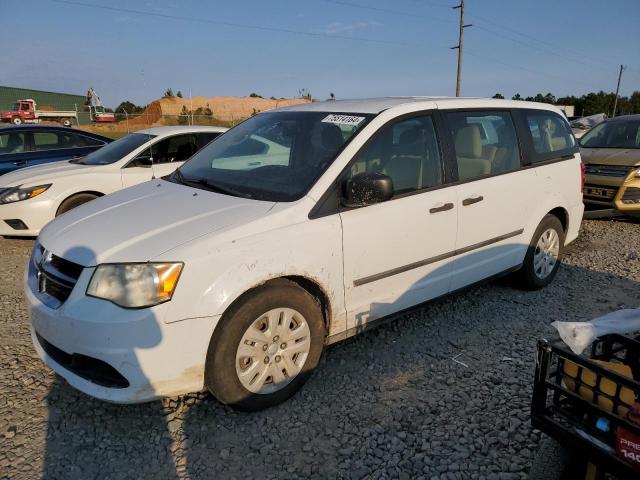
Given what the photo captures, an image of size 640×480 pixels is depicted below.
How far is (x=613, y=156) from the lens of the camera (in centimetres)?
744

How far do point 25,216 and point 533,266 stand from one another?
5.81m

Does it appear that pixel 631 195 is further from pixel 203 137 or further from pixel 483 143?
pixel 203 137

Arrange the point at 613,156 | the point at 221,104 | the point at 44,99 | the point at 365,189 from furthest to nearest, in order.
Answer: the point at 221,104
the point at 44,99
the point at 613,156
the point at 365,189

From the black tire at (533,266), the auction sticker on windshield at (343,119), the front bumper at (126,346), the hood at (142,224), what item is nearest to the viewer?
the front bumper at (126,346)

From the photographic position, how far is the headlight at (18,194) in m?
5.95

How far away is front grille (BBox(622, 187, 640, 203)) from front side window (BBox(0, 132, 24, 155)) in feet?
30.4

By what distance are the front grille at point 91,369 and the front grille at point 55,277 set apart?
280mm

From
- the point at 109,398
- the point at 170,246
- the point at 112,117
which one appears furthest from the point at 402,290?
the point at 112,117

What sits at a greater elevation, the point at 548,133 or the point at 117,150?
the point at 548,133

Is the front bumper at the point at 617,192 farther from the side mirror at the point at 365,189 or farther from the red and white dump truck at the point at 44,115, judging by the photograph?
the red and white dump truck at the point at 44,115

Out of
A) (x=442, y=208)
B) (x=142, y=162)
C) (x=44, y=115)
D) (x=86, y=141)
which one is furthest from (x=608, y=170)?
(x=44, y=115)

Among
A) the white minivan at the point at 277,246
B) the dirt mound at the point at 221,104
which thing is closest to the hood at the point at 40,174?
the white minivan at the point at 277,246

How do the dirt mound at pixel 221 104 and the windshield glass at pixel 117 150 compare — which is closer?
the windshield glass at pixel 117 150

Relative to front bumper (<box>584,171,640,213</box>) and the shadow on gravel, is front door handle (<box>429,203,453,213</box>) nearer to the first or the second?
the shadow on gravel
